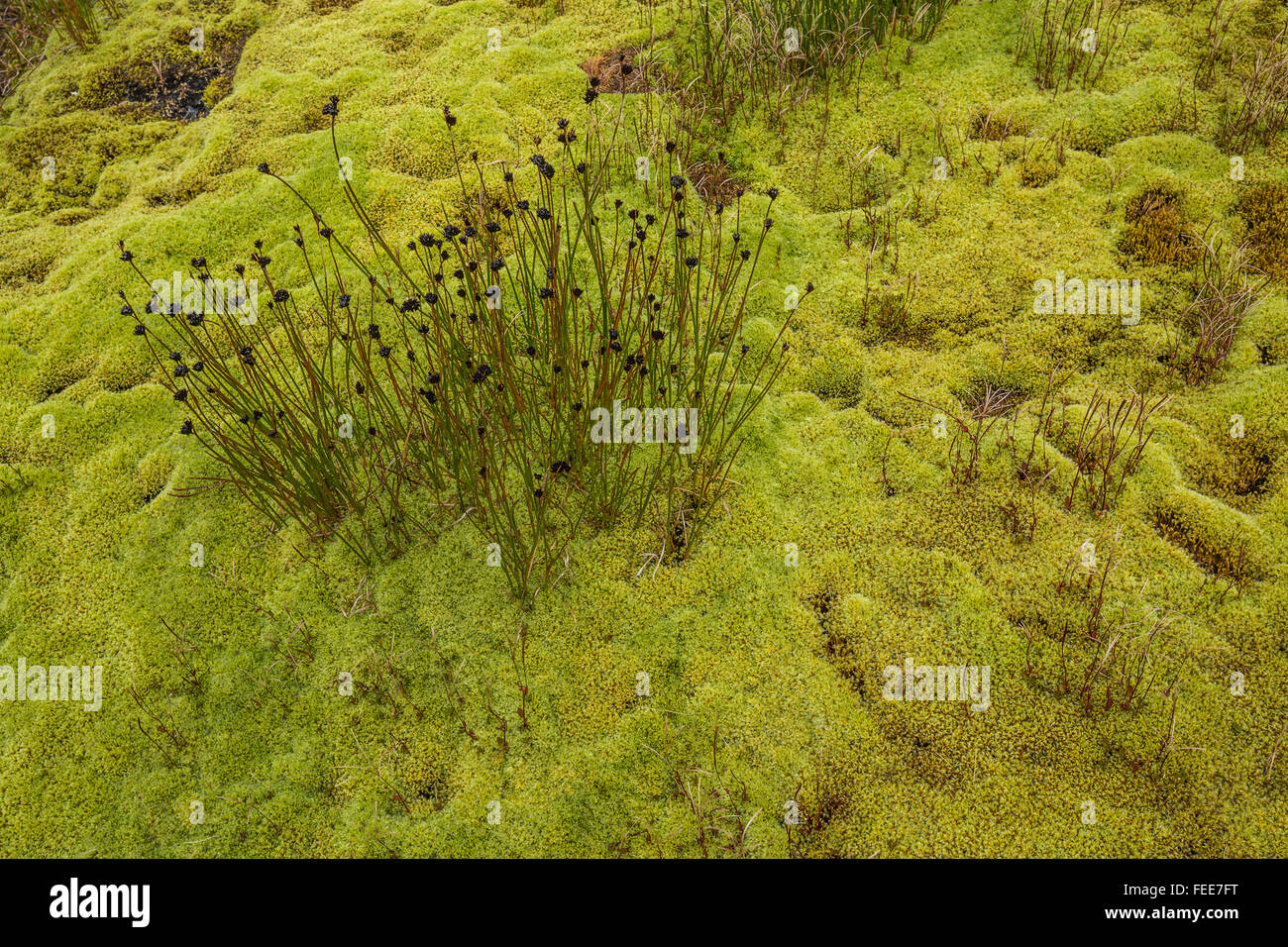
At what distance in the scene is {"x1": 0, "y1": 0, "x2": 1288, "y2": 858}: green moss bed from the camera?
2811 millimetres

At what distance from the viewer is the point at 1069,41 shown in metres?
5.18

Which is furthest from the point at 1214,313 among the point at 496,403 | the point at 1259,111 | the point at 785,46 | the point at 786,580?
the point at 496,403

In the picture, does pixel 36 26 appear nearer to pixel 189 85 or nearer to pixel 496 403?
pixel 189 85

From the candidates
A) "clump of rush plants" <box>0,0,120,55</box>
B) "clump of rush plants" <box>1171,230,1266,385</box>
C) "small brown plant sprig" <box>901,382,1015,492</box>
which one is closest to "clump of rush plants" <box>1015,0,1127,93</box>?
"clump of rush plants" <box>1171,230,1266,385</box>

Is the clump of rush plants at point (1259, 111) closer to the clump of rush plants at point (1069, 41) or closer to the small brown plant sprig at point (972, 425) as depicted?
the clump of rush plants at point (1069, 41)

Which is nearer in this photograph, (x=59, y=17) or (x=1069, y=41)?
(x=1069, y=41)

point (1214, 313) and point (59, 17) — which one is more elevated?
point (59, 17)

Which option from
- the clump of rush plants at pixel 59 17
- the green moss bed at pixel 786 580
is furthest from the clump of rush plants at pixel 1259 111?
the clump of rush plants at pixel 59 17

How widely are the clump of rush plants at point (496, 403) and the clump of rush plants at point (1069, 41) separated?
269 centimetres

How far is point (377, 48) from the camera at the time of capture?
5.90 m

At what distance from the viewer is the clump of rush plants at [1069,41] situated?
5.05 meters

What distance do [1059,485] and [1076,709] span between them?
104cm

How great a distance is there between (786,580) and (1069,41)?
174 inches
